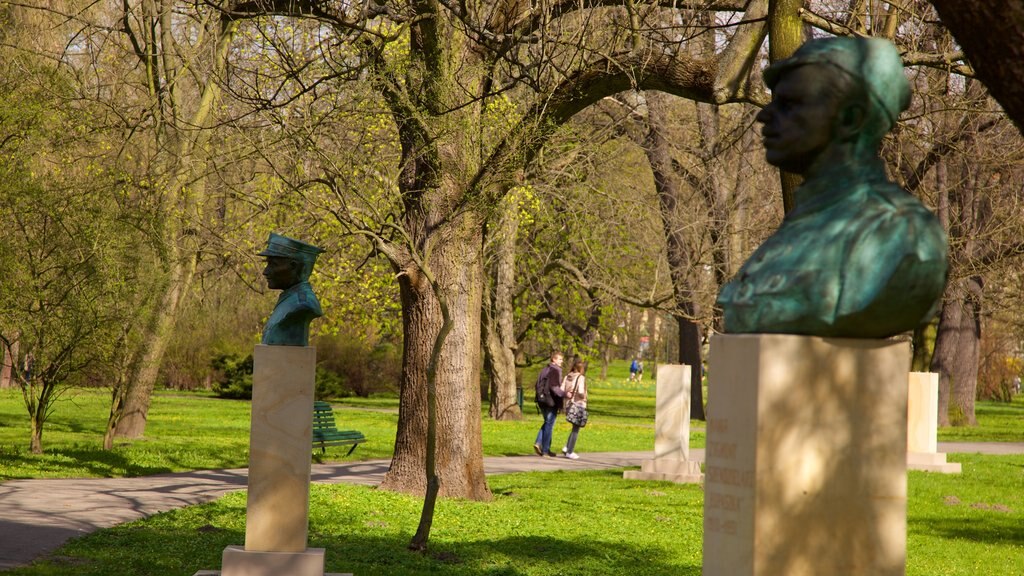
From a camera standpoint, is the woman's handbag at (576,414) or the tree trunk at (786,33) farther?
the woman's handbag at (576,414)

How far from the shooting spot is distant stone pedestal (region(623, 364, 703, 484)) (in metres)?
18.0

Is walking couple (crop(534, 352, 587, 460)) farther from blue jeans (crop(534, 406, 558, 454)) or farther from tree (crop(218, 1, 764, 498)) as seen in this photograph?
tree (crop(218, 1, 764, 498))

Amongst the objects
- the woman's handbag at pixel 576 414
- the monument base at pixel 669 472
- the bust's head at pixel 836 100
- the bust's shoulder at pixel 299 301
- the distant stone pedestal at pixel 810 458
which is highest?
the bust's head at pixel 836 100

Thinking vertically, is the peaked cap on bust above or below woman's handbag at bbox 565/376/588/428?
above

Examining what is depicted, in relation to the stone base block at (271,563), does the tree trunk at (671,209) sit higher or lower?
higher

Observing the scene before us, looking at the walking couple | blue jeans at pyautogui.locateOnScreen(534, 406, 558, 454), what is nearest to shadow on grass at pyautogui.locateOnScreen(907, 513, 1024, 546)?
the walking couple

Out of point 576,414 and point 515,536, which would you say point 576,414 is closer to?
point 576,414

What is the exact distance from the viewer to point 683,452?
1816 centimetres

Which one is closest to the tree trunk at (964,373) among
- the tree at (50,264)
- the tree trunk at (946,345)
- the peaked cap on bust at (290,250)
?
the tree trunk at (946,345)

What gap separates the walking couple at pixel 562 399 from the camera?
21062 millimetres

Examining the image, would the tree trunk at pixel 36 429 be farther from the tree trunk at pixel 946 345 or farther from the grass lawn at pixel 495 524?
the tree trunk at pixel 946 345

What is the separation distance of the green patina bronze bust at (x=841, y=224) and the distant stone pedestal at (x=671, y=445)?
12.8 m

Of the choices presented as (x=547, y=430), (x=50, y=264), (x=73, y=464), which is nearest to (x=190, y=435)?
(x=73, y=464)

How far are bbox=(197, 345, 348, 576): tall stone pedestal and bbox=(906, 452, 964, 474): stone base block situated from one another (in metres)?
14.7
